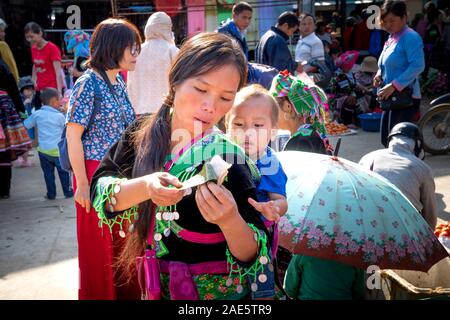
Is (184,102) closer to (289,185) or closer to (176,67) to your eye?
(176,67)

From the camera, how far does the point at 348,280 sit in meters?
2.49

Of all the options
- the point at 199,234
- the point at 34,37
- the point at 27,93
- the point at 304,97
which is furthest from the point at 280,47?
the point at 27,93

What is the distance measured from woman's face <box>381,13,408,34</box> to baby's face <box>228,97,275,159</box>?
3308 millimetres

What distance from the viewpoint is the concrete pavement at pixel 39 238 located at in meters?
3.50

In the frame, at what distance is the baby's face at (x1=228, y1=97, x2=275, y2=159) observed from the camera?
1.92 metres

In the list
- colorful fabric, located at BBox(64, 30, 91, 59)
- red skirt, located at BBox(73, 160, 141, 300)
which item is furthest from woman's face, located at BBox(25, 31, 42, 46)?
red skirt, located at BBox(73, 160, 141, 300)

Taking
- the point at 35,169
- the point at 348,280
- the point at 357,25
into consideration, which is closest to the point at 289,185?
the point at 348,280

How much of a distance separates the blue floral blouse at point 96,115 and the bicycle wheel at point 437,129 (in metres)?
4.84

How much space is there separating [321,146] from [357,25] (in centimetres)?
927

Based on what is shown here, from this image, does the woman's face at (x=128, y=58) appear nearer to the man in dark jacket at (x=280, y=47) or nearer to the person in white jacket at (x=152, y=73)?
the person in white jacket at (x=152, y=73)

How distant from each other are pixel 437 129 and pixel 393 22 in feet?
7.67

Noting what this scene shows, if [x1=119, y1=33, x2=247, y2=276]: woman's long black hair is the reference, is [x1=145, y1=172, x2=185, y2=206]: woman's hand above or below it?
Result: below

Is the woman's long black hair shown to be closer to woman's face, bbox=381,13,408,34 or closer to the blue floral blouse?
the blue floral blouse

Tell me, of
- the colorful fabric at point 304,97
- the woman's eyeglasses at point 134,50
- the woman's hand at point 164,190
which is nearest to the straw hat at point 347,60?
the colorful fabric at point 304,97
